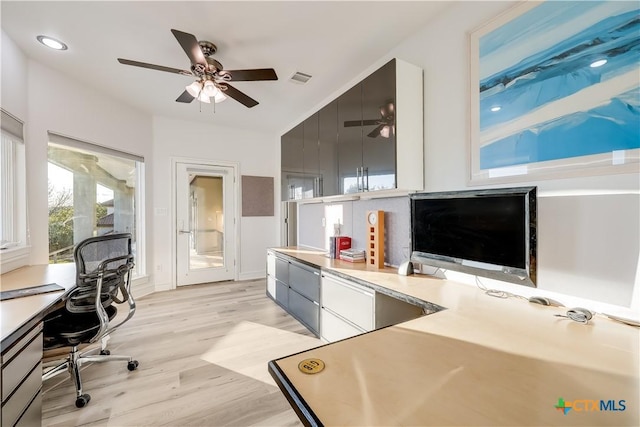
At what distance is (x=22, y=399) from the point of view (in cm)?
123

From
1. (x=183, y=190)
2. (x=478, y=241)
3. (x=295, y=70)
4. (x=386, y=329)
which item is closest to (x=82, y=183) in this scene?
(x=183, y=190)

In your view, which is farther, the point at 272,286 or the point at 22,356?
the point at 272,286

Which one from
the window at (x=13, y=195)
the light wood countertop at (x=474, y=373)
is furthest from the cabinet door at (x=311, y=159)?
the window at (x=13, y=195)

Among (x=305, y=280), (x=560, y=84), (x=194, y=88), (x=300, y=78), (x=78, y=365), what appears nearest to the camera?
(x=560, y=84)

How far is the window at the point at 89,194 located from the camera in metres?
2.96

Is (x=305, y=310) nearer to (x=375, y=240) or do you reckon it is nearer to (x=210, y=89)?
(x=375, y=240)

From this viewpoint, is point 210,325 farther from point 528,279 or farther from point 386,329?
point 528,279

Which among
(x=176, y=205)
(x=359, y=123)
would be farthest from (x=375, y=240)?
(x=176, y=205)

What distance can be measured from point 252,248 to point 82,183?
2.65 meters

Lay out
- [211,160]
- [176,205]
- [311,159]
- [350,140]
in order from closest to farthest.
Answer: [350,140], [311,159], [176,205], [211,160]

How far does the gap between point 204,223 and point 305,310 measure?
9.24 ft

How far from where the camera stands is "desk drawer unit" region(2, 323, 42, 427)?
1.10 meters

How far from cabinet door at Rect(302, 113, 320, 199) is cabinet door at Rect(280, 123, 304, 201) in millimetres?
121

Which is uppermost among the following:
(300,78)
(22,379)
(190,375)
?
(300,78)
